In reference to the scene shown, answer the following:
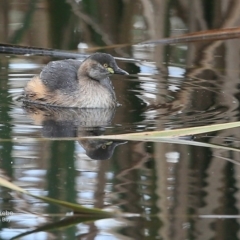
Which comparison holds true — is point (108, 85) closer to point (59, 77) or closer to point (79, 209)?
point (59, 77)

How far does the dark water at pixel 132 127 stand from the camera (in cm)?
410

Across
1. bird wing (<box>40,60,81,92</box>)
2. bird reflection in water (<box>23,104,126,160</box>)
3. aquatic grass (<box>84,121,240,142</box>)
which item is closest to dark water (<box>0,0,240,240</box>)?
bird reflection in water (<box>23,104,126,160</box>)

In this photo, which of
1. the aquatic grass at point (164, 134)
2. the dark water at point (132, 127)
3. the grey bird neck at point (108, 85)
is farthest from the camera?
the grey bird neck at point (108, 85)

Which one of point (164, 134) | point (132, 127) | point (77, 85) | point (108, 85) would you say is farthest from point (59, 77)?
point (164, 134)

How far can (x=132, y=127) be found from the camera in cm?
596

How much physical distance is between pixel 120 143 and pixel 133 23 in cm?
491

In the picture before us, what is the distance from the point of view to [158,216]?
4098 mm

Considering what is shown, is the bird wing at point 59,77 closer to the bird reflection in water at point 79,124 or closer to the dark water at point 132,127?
the bird reflection in water at point 79,124

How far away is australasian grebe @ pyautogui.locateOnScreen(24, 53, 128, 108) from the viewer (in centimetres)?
701

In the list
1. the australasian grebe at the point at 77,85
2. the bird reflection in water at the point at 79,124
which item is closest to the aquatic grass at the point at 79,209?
the bird reflection in water at the point at 79,124

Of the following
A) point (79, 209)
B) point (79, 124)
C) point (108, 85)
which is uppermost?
point (108, 85)

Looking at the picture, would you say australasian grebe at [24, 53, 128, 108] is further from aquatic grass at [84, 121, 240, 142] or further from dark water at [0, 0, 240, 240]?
aquatic grass at [84, 121, 240, 142]

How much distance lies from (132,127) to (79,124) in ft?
1.60

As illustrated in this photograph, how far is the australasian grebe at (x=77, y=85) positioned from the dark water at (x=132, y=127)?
0.57ft
